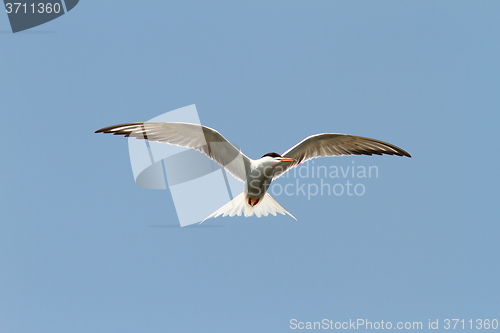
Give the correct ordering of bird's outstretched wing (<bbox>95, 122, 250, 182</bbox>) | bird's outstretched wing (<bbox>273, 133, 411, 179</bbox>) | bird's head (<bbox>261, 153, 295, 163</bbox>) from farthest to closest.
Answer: bird's outstretched wing (<bbox>273, 133, 411, 179</bbox>), bird's head (<bbox>261, 153, 295, 163</bbox>), bird's outstretched wing (<bbox>95, 122, 250, 182</bbox>)

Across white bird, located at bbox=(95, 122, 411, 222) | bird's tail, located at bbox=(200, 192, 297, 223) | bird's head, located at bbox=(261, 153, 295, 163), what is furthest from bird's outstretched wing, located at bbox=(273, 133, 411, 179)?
bird's tail, located at bbox=(200, 192, 297, 223)

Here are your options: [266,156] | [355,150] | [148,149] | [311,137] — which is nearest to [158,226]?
[148,149]

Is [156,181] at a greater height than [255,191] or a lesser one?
greater

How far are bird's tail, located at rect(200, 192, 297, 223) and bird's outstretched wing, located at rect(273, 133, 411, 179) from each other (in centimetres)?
47

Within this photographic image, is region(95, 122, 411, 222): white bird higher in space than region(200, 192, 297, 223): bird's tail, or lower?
higher

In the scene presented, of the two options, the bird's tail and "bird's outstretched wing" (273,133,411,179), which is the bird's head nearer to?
"bird's outstretched wing" (273,133,411,179)

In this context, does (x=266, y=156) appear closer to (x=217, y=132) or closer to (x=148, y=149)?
(x=217, y=132)

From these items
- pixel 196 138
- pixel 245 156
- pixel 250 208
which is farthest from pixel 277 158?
pixel 196 138

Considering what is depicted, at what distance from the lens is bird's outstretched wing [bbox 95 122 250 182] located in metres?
5.68

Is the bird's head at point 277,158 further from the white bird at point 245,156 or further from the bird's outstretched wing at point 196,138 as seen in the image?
the bird's outstretched wing at point 196,138

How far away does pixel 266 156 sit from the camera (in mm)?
6281

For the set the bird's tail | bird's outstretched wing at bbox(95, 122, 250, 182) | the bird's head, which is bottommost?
the bird's tail

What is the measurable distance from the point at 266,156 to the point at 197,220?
1.47 meters

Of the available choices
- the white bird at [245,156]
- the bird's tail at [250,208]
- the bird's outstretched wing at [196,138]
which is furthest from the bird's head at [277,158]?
the bird's tail at [250,208]
